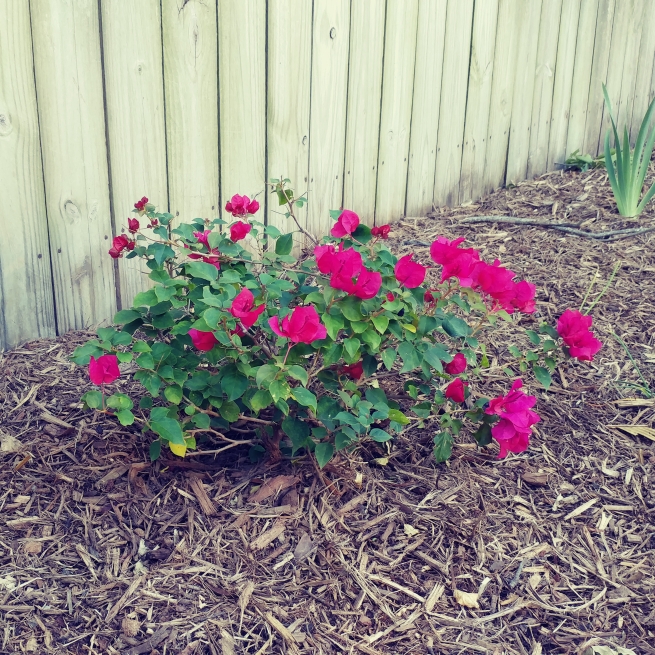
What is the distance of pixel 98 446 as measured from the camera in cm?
203

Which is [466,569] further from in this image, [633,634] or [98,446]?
[98,446]

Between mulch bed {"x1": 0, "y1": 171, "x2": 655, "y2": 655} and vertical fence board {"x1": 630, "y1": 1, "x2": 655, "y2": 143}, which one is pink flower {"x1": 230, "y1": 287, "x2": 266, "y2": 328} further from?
vertical fence board {"x1": 630, "y1": 1, "x2": 655, "y2": 143}

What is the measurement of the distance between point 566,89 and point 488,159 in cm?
85

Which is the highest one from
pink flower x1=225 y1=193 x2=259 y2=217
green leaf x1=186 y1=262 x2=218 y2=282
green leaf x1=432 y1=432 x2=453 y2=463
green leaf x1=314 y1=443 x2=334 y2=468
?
pink flower x1=225 y1=193 x2=259 y2=217

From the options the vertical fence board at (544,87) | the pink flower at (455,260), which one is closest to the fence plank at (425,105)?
the vertical fence board at (544,87)

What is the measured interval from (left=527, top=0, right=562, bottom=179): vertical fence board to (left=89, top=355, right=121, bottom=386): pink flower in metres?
3.32

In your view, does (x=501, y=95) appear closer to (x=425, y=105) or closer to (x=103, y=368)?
(x=425, y=105)

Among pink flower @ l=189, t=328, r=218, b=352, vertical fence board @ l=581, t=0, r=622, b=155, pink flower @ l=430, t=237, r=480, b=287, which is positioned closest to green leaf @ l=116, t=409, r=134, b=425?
pink flower @ l=189, t=328, r=218, b=352

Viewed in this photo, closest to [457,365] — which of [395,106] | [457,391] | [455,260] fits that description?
[457,391]

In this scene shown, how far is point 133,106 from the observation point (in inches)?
96.4

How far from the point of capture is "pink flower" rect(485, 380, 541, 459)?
5.78ft

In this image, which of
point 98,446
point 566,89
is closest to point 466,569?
point 98,446

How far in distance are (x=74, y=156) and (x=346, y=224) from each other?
41.5 inches

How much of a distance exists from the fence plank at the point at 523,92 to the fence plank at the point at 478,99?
0.87ft
